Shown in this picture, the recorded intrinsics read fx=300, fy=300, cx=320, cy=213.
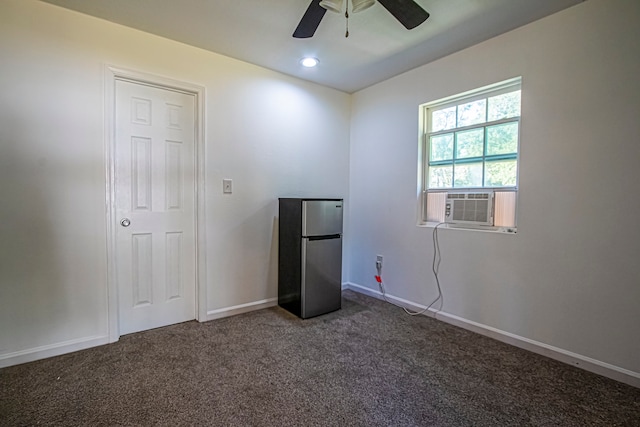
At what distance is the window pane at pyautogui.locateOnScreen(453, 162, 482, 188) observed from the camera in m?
2.57

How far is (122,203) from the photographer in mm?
2350

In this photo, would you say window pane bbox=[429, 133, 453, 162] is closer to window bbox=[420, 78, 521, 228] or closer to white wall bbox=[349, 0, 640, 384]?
window bbox=[420, 78, 521, 228]

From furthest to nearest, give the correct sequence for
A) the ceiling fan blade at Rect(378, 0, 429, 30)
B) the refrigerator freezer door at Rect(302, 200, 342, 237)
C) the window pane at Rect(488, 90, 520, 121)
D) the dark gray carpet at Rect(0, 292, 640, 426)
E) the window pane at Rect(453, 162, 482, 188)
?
the refrigerator freezer door at Rect(302, 200, 342, 237)
the window pane at Rect(453, 162, 482, 188)
the window pane at Rect(488, 90, 520, 121)
the ceiling fan blade at Rect(378, 0, 429, 30)
the dark gray carpet at Rect(0, 292, 640, 426)

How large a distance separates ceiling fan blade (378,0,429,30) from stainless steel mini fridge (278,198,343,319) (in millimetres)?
1514

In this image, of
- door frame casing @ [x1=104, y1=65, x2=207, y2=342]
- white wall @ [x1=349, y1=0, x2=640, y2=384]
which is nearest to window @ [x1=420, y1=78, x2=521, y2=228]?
white wall @ [x1=349, y1=0, x2=640, y2=384]

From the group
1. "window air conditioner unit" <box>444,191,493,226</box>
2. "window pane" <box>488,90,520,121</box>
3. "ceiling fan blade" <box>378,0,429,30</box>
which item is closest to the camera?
"ceiling fan blade" <box>378,0,429,30</box>

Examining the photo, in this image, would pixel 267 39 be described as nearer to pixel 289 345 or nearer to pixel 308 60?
pixel 308 60

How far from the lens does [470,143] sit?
2.63 m

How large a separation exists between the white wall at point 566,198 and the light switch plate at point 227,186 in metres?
1.89

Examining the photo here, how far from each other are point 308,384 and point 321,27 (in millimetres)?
2437

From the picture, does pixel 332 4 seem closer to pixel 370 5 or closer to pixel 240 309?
pixel 370 5

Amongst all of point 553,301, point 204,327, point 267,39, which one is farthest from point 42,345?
point 553,301

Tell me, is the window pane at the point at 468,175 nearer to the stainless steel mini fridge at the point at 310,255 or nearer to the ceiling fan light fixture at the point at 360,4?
the stainless steel mini fridge at the point at 310,255

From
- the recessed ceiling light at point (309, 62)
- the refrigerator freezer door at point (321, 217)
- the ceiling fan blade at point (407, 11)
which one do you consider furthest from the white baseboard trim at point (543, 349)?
the recessed ceiling light at point (309, 62)
